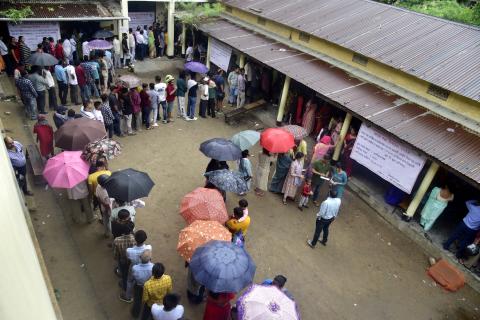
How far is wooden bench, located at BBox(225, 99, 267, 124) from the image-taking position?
13.6 m

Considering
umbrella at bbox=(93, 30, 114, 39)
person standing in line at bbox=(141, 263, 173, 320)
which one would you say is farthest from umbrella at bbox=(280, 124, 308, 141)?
umbrella at bbox=(93, 30, 114, 39)

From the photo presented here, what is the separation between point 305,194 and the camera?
31.4 feet

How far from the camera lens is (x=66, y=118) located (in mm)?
9656

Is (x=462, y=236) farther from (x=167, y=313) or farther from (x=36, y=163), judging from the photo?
(x=36, y=163)

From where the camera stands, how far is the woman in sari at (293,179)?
361 inches

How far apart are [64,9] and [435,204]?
49.3 feet

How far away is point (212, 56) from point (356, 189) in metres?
9.13

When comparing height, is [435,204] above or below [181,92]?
above

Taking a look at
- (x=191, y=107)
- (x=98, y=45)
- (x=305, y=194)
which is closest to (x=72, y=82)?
(x=98, y=45)

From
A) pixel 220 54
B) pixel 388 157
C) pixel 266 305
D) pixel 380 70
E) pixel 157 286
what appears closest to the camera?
pixel 266 305

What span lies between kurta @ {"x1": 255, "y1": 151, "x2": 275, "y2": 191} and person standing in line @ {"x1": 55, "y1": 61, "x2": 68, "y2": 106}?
726 cm

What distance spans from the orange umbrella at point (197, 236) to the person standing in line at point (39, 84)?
8124mm

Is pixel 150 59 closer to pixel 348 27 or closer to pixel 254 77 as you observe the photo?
pixel 254 77

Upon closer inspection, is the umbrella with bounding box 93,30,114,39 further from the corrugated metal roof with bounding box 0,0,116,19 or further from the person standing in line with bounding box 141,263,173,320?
the person standing in line with bounding box 141,263,173,320
